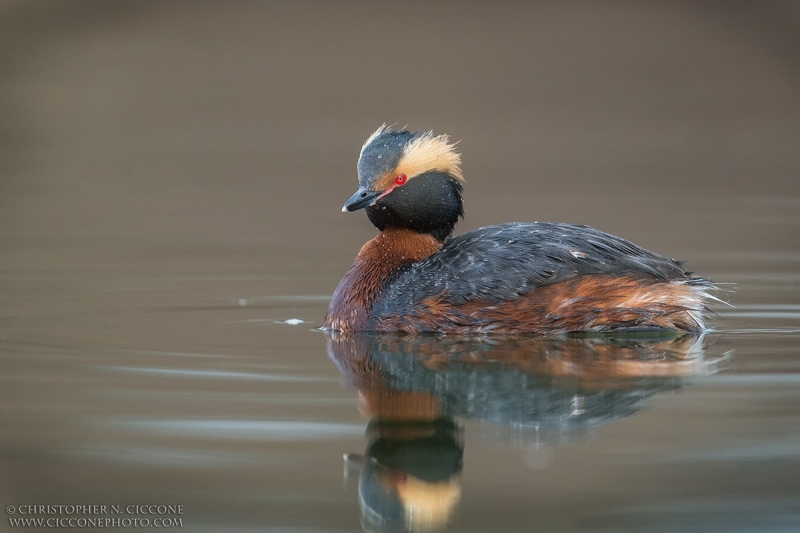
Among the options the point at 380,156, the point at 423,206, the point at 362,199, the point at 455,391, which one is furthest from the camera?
the point at 423,206

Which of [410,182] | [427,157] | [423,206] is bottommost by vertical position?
[423,206]

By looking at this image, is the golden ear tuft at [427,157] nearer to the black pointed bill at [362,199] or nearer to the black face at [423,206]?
the black face at [423,206]

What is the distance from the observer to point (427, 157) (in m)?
7.66

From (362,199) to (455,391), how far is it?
1.90 metres

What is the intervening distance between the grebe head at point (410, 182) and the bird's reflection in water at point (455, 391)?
91 cm

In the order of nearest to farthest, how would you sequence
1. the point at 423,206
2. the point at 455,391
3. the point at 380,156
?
1. the point at 455,391
2. the point at 380,156
3. the point at 423,206

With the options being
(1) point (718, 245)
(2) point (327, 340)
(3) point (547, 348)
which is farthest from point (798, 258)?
(2) point (327, 340)

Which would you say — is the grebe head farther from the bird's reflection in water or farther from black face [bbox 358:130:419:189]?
the bird's reflection in water

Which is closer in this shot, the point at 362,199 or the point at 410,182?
the point at 362,199

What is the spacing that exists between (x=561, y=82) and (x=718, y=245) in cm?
1139

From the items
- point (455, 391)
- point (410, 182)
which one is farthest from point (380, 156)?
point (455, 391)

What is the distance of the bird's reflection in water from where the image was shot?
4.62m

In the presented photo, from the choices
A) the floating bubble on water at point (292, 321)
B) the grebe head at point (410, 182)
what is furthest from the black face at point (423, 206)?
the floating bubble on water at point (292, 321)

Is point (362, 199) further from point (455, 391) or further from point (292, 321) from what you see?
point (455, 391)
